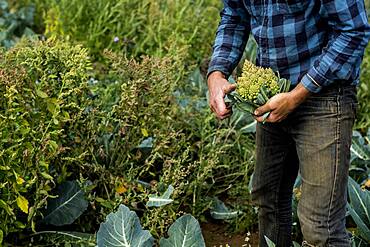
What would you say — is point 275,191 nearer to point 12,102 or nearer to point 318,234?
point 318,234

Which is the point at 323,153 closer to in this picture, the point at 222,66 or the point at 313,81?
the point at 313,81

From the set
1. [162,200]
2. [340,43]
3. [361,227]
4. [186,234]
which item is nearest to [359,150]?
[361,227]

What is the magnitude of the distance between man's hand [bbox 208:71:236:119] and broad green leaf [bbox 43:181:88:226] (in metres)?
1.12

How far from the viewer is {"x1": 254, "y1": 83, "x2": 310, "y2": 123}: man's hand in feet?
8.88

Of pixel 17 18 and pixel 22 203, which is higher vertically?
pixel 17 18

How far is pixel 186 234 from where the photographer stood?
3309 millimetres

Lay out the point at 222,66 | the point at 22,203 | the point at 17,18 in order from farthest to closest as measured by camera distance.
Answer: the point at 17,18
the point at 22,203
the point at 222,66

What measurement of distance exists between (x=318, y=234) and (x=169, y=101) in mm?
1827

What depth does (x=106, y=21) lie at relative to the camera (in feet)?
19.2

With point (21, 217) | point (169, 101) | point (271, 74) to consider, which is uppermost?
point (271, 74)

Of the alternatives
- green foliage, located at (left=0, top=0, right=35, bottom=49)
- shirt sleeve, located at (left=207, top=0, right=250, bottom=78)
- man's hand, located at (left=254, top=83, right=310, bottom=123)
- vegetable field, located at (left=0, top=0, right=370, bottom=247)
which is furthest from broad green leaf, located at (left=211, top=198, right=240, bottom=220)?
green foliage, located at (left=0, top=0, right=35, bottom=49)

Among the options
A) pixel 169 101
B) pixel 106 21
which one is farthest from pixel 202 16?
pixel 169 101

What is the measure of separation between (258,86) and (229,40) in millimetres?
463

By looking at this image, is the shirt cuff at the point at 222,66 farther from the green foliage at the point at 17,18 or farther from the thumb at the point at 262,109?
the green foliage at the point at 17,18
